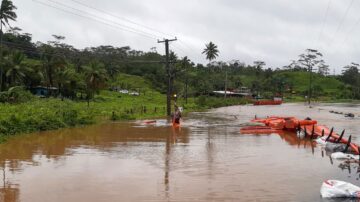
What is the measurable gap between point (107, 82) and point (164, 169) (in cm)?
5956

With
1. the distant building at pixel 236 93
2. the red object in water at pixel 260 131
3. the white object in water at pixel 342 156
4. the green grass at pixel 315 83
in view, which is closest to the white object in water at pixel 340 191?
the white object in water at pixel 342 156

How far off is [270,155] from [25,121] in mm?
15238

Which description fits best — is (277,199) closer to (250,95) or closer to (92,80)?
(92,80)

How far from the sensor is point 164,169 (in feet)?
49.4

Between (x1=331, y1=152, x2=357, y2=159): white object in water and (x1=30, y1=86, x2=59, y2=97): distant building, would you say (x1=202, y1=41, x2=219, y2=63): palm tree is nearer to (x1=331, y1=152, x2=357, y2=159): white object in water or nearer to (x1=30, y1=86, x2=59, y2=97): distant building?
(x1=30, y1=86, x2=59, y2=97): distant building

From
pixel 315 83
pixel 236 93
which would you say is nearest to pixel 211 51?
pixel 236 93

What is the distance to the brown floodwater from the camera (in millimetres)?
11609

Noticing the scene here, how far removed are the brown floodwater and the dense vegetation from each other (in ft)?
20.8

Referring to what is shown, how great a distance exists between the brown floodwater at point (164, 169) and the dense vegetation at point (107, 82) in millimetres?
6343

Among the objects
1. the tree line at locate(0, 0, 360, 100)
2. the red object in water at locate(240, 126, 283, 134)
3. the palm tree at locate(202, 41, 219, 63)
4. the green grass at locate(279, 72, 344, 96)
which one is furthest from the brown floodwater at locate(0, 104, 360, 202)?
the green grass at locate(279, 72, 344, 96)

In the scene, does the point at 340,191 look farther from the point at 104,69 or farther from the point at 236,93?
the point at 236,93

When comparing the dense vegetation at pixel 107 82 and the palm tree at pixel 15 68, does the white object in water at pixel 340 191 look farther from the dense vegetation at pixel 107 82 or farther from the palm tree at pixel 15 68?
the palm tree at pixel 15 68

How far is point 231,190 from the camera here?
39.4 feet

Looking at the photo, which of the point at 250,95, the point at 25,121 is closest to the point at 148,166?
the point at 25,121
